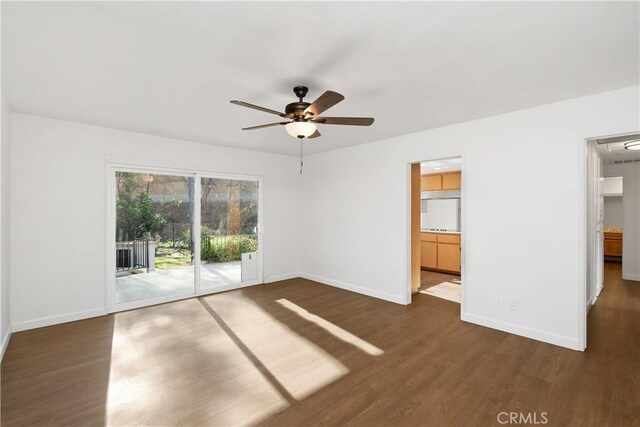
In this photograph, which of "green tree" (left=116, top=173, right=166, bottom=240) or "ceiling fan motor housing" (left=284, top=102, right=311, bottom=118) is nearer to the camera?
"ceiling fan motor housing" (left=284, top=102, right=311, bottom=118)

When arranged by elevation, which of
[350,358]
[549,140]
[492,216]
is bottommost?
[350,358]

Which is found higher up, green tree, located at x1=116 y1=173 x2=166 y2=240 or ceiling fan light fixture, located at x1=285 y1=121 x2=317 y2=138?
ceiling fan light fixture, located at x1=285 y1=121 x2=317 y2=138

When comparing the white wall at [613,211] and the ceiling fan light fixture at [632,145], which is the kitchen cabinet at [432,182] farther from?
the white wall at [613,211]

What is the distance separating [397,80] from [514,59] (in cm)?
87

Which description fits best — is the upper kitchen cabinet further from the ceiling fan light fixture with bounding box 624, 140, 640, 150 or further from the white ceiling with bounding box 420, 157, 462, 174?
the ceiling fan light fixture with bounding box 624, 140, 640, 150

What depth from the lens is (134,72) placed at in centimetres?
251

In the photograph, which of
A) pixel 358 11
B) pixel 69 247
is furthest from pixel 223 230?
pixel 358 11

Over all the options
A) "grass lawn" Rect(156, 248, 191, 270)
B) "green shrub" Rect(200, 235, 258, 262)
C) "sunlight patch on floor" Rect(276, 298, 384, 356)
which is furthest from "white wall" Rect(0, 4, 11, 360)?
"sunlight patch on floor" Rect(276, 298, 384, 356)

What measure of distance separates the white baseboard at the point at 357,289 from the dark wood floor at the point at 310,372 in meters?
0.56

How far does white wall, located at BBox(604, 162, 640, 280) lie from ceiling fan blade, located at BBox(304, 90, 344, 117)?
6926mm

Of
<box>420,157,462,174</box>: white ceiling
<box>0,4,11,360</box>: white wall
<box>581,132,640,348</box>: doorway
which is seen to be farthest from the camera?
<box>420,157,462,174</box>: white ceiling

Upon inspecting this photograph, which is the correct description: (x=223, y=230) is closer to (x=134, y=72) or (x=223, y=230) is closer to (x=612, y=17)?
(x=134, y=72)

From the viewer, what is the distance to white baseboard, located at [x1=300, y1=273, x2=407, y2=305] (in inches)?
186

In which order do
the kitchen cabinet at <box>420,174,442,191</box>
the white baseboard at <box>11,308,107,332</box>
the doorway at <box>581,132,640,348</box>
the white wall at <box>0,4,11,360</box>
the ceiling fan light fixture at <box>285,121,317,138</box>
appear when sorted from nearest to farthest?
the ceiling fan light fixture at <box>285,121,317,138</box>, the white wall at <box>0,4,11,360</box>, the white baseboard at <box>11,308,107,332</box>, the doorway at <box>581,132,640,348</box>, the kitchen cabinet at <box>420,174,442,191</box>
